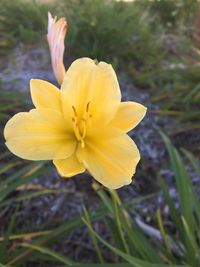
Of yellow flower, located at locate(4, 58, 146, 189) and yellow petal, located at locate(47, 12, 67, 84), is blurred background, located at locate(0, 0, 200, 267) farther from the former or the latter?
yellow petal, located at locate(47, 12, 67, 84)

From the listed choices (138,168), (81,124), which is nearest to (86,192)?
(138,168)

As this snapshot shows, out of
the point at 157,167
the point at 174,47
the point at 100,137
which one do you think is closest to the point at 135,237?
the point at 100,137

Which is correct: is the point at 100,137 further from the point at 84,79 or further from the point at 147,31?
the point at 147,31

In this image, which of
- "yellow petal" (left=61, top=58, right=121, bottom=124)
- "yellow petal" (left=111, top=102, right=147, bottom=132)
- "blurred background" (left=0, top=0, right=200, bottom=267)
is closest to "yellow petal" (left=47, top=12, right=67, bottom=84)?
"yellow petal" (left=61, top=58, right=121, bottom=124)

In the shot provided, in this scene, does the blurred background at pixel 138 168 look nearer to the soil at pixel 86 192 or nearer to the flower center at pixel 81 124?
the soil at pixel 86 192

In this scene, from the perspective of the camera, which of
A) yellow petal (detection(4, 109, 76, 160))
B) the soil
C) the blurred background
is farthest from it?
the soil

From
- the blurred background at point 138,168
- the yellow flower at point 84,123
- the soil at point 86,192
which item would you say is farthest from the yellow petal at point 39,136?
the soil at point 86,192
